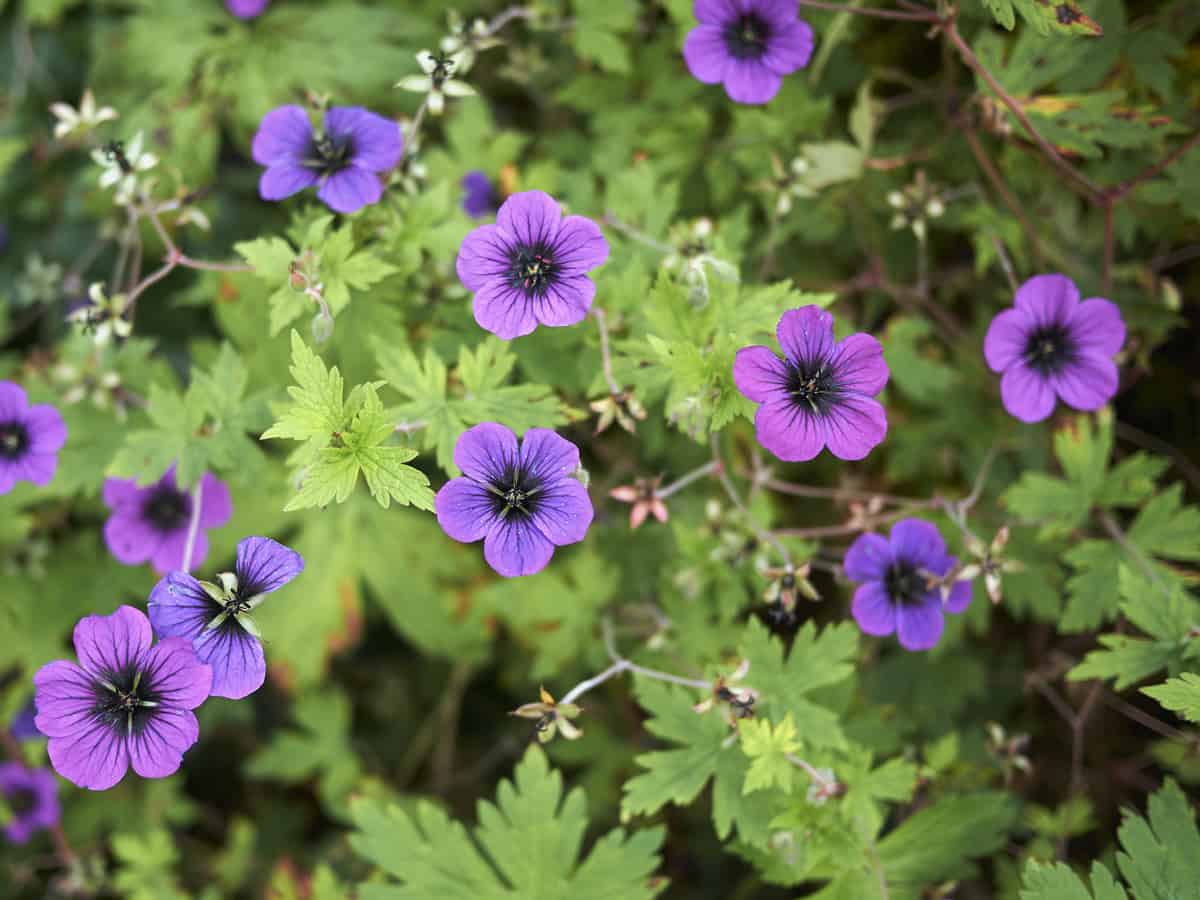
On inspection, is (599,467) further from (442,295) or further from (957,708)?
(957,708)

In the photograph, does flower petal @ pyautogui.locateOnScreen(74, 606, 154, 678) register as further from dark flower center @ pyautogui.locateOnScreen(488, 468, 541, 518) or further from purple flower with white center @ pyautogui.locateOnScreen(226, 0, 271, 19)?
purple flower with white center @ pyautogui.locateOnScreen(226, 0, 271, 19)

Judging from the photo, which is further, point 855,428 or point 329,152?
point 329,152

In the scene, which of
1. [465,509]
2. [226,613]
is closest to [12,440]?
[226,613]

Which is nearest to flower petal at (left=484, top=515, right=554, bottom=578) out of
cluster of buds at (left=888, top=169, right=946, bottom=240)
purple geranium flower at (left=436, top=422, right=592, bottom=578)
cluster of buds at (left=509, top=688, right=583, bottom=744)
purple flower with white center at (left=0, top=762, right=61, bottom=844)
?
purple geranium flower at (left=436, top=422, right=592, bottom=578)

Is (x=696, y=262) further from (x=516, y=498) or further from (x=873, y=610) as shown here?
(x=873, y=610)

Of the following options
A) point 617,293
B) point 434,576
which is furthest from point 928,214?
point 434,576

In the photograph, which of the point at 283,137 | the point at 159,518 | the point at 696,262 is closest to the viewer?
the point at 696,262

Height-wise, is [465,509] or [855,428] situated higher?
[855,428]

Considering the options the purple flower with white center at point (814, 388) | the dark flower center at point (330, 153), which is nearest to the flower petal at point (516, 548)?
the purple flower with white center at point (814, 388)

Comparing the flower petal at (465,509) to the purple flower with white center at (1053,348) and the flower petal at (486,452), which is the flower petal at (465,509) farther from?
the purple flower with white center at (1053,348)
